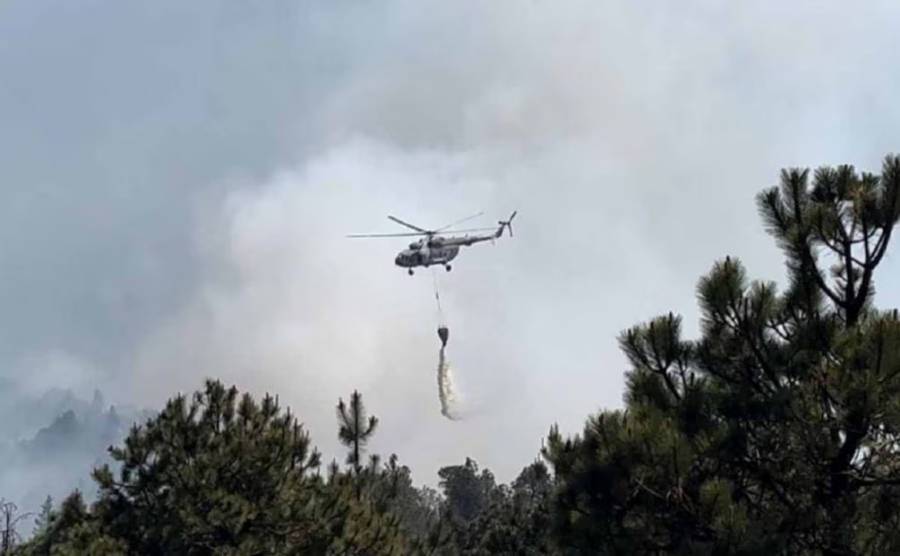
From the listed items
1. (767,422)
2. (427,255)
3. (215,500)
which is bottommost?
(767,422)

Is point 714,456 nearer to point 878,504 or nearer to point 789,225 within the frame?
point 878,504

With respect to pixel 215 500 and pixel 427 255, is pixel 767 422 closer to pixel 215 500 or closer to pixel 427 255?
pixel 215 500

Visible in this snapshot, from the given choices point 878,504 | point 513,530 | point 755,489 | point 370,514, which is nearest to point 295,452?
point 370,514

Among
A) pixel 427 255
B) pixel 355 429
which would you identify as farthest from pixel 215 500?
pixel 427 255

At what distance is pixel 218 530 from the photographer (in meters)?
13.1

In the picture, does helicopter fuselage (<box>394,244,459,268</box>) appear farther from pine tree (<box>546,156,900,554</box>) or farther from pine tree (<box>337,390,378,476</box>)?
pine tree (<box>546,156,900,554</box>)

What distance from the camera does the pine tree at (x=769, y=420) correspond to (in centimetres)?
695

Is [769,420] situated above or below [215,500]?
below

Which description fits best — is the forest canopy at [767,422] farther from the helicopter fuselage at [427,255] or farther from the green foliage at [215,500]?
the helicopter fuselage at [427,255]

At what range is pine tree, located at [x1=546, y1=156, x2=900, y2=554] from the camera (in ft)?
22.8

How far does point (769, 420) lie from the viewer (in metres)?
7.57

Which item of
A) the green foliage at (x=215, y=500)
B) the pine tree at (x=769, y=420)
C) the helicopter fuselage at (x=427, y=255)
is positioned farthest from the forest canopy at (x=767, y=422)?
the helicopter fuselage at (x=427, y=255)

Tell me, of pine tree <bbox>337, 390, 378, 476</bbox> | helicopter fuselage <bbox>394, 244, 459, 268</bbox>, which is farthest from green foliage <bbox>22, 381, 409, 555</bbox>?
helicopter fuselage <bbox>394, 244, 459, 268</bbox>

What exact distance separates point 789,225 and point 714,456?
2.18 meters
